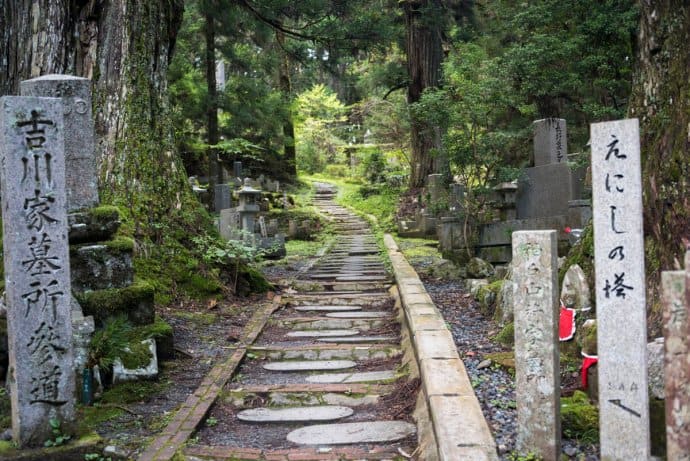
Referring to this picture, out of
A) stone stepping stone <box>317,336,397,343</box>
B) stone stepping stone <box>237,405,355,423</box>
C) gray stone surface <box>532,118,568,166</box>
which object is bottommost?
stone stepping stone <box>237,405,355,423</box>

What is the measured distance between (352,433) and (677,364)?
2.43m

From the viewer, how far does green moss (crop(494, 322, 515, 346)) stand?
6.13 metres

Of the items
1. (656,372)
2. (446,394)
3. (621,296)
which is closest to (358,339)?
(446,394)

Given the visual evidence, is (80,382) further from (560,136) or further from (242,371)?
(560,136)

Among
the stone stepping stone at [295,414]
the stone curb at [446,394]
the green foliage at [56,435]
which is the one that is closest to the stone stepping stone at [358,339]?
the stone curb at [446,394]

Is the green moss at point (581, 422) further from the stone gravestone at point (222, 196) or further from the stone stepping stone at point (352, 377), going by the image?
the stone gravestone at point (222, 196)

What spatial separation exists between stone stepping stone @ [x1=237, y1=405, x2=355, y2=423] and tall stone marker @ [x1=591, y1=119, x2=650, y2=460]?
226 cm

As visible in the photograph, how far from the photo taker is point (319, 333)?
25.0ft

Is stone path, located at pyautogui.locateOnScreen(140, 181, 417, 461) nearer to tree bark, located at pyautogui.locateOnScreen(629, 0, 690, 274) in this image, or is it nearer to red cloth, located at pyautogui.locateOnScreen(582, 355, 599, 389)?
red cloth, located at pyautogui.locateOnScreen(582, 355, 599, 389)

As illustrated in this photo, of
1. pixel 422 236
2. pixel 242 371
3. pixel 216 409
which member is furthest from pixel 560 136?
pixel 216 409

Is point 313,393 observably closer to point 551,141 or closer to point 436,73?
point 551,141

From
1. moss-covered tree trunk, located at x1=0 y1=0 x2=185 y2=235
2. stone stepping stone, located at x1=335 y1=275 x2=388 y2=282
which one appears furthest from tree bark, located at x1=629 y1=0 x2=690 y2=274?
stone stepping stone, located at x1=335 y1=275 x2=388 y2=282

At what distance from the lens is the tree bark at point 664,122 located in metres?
4.96

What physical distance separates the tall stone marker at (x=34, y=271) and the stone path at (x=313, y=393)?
0.73m
